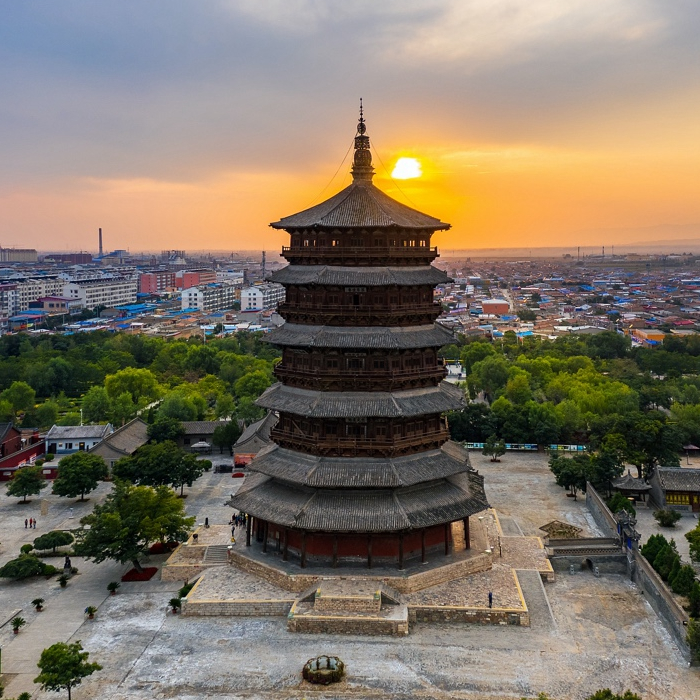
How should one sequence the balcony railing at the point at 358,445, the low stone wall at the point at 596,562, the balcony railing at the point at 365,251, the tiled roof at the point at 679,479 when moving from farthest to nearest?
the tiled roof at the point at 679,479, the low stone wall at the point at 596,562, the balcony railing at the point at 365,251, the balcony railing at the point at 358,445

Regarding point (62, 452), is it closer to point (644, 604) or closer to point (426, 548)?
point (426, 548)

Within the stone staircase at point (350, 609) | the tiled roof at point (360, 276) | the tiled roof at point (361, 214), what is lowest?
the stone staircase at point (350, 609)

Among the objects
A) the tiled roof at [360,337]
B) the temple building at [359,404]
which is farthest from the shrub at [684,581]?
the tiled roof at [360,337]

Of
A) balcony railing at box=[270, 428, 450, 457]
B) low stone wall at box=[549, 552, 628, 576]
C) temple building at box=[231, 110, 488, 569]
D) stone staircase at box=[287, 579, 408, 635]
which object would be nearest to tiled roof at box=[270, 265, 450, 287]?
temple building at box=[231, 110, 488, 569]

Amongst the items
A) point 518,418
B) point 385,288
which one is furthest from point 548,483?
point 385,288

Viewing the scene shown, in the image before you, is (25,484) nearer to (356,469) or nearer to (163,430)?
(163,430)

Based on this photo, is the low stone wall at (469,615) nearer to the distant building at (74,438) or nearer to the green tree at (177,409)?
the distant building at (74,438)

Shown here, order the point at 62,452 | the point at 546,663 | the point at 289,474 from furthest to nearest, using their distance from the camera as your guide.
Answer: the point at 62,452
the point at 289,474
the point at 546,663
